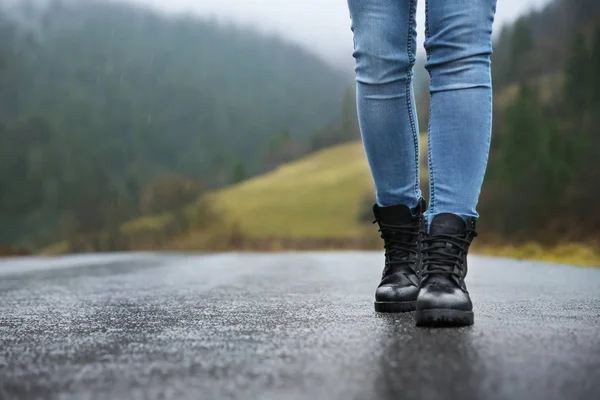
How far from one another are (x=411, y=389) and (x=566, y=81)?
4557cm

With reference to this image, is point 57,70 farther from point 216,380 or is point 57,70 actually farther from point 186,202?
point 216,380

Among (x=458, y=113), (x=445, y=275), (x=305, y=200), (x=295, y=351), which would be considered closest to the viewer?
(x=295, y=351)

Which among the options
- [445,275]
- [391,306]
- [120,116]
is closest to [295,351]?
[445,275]

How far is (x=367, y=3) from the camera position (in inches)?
99.7

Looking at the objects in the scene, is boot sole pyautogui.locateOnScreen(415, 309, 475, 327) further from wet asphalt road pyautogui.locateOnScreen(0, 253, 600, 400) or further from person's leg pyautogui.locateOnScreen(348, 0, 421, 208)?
person's leg pyautogui.locateOnScreen(348, 0, 421, 208)

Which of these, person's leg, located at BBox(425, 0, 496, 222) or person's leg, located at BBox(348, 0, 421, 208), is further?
person's leg, located at BBox(348, 0, 421, 208)

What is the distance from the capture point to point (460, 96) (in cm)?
229

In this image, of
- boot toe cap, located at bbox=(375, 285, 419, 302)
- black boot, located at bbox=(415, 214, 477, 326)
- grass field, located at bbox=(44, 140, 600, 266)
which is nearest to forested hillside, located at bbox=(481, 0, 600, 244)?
grass field, located at bbox=(44, 140, 600, 266)

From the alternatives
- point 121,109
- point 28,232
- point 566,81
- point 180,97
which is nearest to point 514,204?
point 566,81

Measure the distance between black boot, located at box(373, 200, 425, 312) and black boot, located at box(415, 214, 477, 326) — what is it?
0.27m

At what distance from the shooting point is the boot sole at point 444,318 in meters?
1.91

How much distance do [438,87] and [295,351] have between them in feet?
3.82

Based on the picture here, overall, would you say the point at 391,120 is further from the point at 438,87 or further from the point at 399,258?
the point at 399,258

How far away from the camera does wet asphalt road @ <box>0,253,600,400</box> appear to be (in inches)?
45.7
